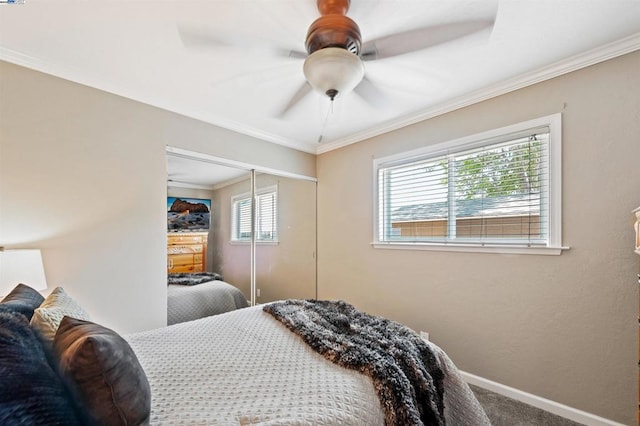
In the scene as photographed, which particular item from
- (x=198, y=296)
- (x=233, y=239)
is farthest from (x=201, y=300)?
(x=233, y=239)

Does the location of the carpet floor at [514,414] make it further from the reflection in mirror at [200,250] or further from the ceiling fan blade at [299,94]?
the ceiling fan blade at [299,94]

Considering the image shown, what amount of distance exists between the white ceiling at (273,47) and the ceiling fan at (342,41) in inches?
2.8

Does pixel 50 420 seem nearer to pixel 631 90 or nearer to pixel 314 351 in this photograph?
pixel 314 351

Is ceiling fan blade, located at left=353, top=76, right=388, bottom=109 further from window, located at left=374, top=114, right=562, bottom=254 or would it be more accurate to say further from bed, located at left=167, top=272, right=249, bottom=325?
bed, located at left=167, top=272, right=249, bottom=325

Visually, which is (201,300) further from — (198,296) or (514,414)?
(514,414)

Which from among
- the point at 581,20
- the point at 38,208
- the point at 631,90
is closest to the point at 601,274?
the point at 631,90

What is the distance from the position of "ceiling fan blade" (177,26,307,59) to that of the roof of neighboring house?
1847 millimetres

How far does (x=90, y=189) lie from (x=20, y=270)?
29.1 inches

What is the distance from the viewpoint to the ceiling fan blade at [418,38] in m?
1.45

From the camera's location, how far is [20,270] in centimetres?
170

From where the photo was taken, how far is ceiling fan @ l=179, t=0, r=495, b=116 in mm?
1472

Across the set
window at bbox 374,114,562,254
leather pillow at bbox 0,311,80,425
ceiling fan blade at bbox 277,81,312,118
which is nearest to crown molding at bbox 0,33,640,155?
A: window at bbox 374,114,562,254

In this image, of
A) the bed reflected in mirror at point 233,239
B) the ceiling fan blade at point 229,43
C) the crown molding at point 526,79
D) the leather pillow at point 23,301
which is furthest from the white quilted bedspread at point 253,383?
the crown molding at point 526,79

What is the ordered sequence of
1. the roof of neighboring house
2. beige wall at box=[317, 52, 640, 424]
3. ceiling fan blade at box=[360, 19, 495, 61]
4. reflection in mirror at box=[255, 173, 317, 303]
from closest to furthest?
1. ceiling fan blade at box=[360, 19, 495, 61]
2. beige wall at box=[317, 52, 640, 424]
3. the roof of neighboring house
4. reflection in mirror at box=[255, 173, 317, 303]
